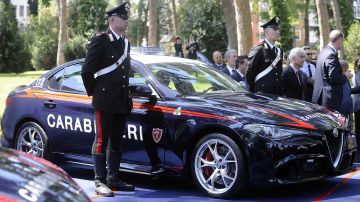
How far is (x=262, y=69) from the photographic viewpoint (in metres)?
8.20

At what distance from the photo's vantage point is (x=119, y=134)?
664 cm

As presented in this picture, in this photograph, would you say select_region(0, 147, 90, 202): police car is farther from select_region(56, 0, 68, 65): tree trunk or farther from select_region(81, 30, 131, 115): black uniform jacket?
select_region(56, 0, 68, 65): tree trunk

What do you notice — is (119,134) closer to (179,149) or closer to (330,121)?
(179,149)

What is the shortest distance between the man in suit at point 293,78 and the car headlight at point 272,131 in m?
2.86

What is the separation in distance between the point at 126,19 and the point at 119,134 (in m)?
1.23

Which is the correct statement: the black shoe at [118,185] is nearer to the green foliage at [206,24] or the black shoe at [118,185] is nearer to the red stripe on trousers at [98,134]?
the red stripe on trousers at [98,134]

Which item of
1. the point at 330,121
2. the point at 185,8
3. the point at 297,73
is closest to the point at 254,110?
the point at 330,121

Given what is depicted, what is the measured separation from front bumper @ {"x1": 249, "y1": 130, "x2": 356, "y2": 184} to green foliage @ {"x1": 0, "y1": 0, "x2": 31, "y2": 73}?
32.5m

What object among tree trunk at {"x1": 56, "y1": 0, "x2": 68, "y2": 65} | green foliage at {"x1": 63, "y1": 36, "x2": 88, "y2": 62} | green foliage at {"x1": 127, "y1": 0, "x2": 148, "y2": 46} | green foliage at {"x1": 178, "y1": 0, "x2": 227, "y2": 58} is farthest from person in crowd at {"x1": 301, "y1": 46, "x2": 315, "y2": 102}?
green foliage at {"x1": 127, "y1": 0, "x2": 148, "y2": 46}

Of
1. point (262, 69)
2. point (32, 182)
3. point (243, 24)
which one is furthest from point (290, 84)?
point (243, 24)

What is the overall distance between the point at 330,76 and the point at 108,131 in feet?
11.0

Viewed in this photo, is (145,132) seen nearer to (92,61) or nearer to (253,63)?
(92,61)

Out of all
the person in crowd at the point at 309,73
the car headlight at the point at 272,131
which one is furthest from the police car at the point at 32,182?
the person in crowd at the point at 309,73

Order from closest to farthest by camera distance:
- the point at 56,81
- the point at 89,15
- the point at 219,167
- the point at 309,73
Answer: the point at 219,167 → the point at 56,81 → the point at 309,73 → the point at 89,15
